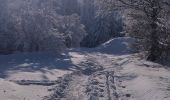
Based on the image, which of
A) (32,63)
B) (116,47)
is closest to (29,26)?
(32,63)

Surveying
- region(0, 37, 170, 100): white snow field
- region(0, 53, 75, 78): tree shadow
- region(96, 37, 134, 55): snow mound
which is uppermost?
region(0, 37, 170, 100): white snow field

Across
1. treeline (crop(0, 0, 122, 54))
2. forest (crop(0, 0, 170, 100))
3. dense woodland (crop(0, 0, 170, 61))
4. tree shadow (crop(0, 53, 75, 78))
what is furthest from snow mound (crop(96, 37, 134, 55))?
tree shadow (crop(0, 53, 75, 78))

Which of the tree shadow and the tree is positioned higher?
the tree

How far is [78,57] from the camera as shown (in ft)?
104

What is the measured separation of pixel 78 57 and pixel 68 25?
9.78 m

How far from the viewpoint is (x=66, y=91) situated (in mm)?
14156

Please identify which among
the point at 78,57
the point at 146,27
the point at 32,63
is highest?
the point at 146,27

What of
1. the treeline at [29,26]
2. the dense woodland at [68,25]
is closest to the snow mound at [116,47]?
the dense woodland at [68,25]

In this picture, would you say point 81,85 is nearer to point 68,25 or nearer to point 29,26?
point 29,26

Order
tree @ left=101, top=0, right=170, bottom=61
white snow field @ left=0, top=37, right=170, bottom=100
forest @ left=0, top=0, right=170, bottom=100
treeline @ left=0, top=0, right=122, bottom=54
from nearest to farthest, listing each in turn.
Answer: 1. white snow field @ left=0, top=37, right=170, bottom=100
2. forest @ left=0, top=0, right=170, bottom=100
3. tree @ left=101, top=0, right=170, bottom=61
4. treeline @ left=0, top=0, right=122, bottom=54

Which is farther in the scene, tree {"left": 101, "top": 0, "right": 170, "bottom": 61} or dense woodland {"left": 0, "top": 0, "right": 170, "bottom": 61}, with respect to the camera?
tree {"left": 101, "top": 0, "right": 170, "bottom": 61}

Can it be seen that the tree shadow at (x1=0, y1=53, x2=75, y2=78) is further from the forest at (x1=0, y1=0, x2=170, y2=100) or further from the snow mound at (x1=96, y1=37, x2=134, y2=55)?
the snow mound at (x1=96, y1=37, x2=134, y2=55)

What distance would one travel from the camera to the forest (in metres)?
14.3

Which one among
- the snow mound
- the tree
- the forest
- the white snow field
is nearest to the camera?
the white snow field
